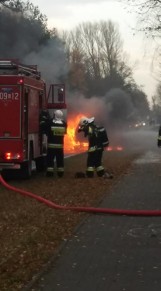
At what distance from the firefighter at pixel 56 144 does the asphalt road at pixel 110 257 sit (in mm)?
4316

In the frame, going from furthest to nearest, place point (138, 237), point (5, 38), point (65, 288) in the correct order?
1. point (5, 38)
2. point (138, 237)
3. point (65, 288)

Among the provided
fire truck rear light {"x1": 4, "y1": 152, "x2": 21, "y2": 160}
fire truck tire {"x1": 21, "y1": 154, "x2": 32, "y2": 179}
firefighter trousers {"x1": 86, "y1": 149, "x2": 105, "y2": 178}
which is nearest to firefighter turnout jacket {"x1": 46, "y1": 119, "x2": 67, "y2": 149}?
fire truck tire {"x1": 21, "y1": 154, "x2": 32, "y2": 179}

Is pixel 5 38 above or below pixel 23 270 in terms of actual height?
above

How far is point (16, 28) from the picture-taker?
27.3 meters

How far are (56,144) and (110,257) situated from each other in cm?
764

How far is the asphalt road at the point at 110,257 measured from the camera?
15.9 feet

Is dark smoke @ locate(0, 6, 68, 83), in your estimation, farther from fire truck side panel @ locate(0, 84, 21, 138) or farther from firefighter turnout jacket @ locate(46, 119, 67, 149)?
fire truck side panel @ locate(0, 84, 21, 138)

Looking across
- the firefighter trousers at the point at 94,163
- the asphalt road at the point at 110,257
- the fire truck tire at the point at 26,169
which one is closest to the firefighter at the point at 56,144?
the fire truck tire at the point at 26,169

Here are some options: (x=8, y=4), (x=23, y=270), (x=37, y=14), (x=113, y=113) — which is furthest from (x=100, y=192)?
(x=113, y=113)

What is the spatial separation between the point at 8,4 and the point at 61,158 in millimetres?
17632

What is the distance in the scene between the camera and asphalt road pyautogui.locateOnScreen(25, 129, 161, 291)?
486 cm

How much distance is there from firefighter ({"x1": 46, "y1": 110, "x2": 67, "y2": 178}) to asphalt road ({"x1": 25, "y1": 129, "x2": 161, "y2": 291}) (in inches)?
170

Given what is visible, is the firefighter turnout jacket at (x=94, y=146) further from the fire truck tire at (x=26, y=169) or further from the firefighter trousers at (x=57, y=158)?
the fire truck tire at (x=26, y=169)

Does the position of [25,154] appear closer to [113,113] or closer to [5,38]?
[5,38]
